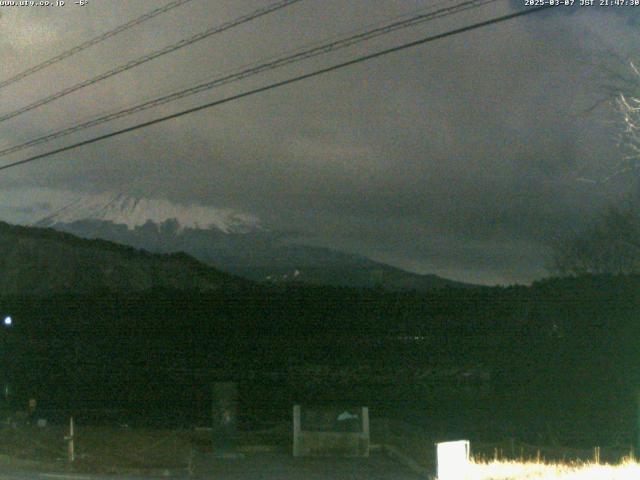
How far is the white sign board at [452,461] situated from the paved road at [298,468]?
6.40ft

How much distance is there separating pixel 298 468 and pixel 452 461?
5913mm

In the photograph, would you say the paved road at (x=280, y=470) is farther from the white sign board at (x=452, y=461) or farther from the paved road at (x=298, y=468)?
the white sign board at (x=452, y=461)

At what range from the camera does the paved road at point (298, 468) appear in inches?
628

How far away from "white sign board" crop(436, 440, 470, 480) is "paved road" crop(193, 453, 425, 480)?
6.40 feet

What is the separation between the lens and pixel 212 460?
19.4 m

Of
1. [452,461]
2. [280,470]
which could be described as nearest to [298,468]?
[280,470]

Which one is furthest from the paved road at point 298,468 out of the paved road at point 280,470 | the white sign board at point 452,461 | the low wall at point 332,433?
the white sign board at point 452,461

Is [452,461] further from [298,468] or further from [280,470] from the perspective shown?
[298,468]

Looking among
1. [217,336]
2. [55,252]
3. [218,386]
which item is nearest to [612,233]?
[217,336]

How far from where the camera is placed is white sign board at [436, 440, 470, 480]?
490 inches

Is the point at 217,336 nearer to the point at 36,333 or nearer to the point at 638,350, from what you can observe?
the point at 36,333

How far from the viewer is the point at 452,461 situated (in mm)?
12703

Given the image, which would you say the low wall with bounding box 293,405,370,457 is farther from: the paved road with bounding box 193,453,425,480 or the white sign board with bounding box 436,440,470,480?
the white sign board with bounding box 436,440,470,480

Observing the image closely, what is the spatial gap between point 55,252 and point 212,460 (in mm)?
59872
